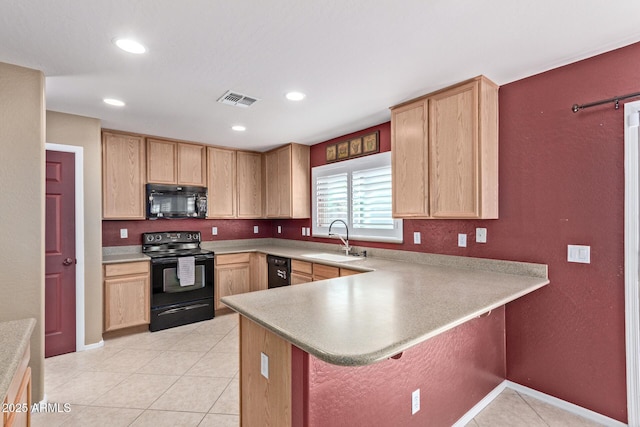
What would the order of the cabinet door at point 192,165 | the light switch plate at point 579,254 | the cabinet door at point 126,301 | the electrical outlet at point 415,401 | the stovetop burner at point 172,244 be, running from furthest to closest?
the cabinet door at point 192,165 → the stovetop burner at point 172,244 → the cabinet door at point 126,301 → the light switch plate at point 579,254 → the electrical outlet at point 415,401

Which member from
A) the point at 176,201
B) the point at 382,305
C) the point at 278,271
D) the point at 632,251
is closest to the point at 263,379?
the point at 382,305

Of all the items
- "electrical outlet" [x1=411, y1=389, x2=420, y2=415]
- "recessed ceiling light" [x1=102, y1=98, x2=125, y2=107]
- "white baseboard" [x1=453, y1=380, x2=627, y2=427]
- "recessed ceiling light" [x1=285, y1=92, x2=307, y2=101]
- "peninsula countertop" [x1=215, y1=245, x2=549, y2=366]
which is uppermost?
"recessed ceiling light" [x1=102, y1=98, x2=125, y2=107]

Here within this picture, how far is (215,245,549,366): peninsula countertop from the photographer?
112 centimetres

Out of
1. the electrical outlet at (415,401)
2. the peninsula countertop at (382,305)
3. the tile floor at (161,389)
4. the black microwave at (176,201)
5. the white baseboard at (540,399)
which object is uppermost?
the black microwave at (176,201)

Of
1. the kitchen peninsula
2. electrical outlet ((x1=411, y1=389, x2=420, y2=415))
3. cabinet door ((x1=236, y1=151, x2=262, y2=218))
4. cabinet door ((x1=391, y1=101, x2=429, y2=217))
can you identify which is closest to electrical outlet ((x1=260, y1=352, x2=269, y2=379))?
the kitchen peninsula

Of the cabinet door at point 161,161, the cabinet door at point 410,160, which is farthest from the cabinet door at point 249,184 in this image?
the cabinet door at point 410,160

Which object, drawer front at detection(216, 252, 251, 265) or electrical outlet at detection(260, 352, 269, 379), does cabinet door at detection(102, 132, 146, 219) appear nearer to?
drawer front at detection(216, 252, 251, 265)

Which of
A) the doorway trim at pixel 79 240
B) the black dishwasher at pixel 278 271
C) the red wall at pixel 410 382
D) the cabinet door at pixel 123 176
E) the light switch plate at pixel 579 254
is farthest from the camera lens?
the black dishwasher at pixel 278 271

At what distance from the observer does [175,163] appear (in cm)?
409

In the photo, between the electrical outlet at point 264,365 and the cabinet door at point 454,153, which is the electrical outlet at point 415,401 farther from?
the cabinet door at point 454,153

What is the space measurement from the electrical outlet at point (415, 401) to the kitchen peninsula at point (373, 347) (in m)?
0.03

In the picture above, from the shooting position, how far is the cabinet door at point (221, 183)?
441 cm

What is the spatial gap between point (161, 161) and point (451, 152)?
3.44m

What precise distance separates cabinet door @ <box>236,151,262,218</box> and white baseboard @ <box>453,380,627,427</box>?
145 inches
